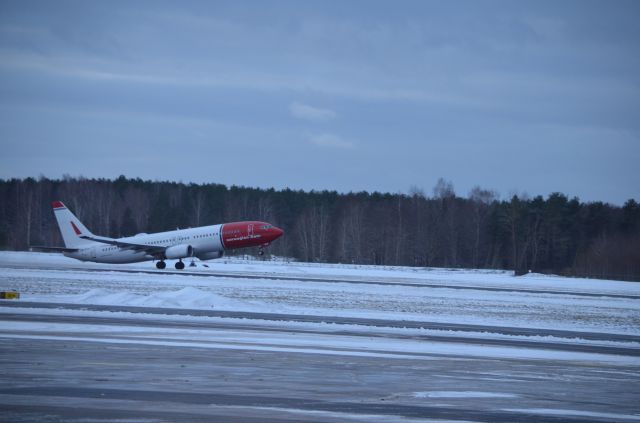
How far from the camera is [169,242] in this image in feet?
210

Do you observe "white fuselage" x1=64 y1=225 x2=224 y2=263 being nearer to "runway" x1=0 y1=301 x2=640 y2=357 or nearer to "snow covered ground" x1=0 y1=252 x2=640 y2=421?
"snow covered ground" x1=0 y1=252 x2=640 y2=421

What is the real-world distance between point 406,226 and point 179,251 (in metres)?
68.8

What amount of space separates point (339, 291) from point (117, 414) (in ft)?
111

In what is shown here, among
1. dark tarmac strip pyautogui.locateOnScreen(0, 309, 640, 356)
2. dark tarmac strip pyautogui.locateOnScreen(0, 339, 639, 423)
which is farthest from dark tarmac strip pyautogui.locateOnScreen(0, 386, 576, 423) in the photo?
dark tarmac strip pyautogui.locateOnScreen(0, 309, 640, 356)

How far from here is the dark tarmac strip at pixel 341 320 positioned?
87.9 ft

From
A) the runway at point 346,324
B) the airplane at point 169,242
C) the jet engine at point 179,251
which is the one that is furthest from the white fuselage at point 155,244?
the runway at point 346,324

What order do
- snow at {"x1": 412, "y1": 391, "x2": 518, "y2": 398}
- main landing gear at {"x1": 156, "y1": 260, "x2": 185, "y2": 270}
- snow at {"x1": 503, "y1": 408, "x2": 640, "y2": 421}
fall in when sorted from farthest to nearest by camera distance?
main landing gear at {"x1": 156, "y1": 260, "x2": 185, "y2": 270} < snow at {"x1": 412, "y1": 391, "x2": 518, "y2": 398} < snow at {"x1": 503, "y1": 408, "x2": 640, "y2": 421}

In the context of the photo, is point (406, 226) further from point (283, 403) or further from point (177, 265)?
point (283, 403)

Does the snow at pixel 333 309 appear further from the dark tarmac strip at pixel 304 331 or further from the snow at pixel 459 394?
the dark tarmac strip at pixel 304 331

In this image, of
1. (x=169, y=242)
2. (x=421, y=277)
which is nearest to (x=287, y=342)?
(x=169, y=242)

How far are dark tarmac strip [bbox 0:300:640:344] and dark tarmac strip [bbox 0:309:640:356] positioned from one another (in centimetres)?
97

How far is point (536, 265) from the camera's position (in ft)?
382

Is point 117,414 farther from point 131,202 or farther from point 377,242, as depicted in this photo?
point 131,202

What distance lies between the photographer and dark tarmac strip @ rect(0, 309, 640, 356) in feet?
75.7
